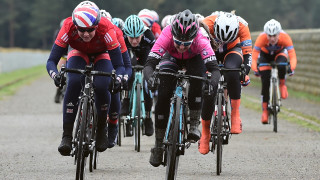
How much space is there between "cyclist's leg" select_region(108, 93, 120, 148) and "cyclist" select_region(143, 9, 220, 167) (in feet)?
2.53

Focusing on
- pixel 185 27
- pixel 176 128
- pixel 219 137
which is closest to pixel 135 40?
pixel 219 137

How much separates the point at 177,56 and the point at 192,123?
72 cm

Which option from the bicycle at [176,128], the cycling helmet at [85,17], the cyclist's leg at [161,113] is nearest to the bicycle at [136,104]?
the cyclist's leg at [161,113]

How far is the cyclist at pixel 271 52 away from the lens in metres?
15.0

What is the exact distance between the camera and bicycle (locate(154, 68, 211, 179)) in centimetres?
789

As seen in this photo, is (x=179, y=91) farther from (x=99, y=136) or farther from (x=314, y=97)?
(x=314, y=97)

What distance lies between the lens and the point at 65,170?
31.6ft

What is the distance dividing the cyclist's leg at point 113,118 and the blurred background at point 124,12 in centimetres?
11526

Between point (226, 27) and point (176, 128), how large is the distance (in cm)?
264

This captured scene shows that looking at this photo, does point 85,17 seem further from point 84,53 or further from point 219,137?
point 219,137

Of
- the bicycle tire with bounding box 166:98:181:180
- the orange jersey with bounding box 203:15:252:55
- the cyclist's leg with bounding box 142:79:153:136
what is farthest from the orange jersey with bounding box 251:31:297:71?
the bicycle tire with bounding box 166:98:181:180

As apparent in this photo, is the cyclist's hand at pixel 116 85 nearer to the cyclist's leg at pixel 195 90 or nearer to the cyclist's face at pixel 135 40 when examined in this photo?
the cyclist's leg at pixel 195 90

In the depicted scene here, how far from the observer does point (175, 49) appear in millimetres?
8891

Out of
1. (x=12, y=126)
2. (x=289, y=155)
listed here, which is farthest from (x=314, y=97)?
(x=289, y=155)
